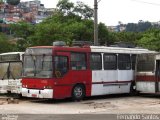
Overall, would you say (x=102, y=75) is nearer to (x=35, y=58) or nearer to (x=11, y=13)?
(x=35, y=58)

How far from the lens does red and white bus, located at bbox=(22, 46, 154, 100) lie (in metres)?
20.1

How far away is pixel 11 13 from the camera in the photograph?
167 meters

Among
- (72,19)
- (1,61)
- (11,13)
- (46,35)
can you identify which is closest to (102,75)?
(1,61)

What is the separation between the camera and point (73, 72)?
21.0 meters

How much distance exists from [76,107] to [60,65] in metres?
2.42

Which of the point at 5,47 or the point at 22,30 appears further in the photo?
the point at 22,30

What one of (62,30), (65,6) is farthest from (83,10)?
(62,30)

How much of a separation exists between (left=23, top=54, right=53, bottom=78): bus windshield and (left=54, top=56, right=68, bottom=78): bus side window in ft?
0.93

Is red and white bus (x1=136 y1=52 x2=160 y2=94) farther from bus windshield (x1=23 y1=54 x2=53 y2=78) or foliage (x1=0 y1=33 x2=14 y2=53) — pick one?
foliage (x1=0 y1=33 x2=14 y2=53)

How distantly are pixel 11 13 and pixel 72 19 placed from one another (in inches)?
4398

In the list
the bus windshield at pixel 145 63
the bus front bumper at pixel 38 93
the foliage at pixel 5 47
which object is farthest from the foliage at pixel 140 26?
the bus front bumper at pixel 38 93

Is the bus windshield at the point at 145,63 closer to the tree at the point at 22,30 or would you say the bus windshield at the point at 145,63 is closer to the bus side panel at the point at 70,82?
the bus side panel at the point at 70,82

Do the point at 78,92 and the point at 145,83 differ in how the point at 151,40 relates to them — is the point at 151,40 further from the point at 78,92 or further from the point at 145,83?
the point at 78,92

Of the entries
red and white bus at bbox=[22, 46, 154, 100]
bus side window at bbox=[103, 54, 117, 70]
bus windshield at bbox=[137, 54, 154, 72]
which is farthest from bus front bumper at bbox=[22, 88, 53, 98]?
bus windshield at bbox=[137, 54, 154, 72]
